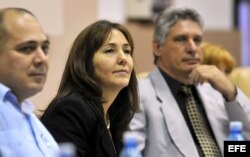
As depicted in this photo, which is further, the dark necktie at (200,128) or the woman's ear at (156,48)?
the woman's ear at (156,48)

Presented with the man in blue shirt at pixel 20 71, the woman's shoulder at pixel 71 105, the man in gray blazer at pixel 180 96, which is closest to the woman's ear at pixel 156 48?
the man in gray blazer at pixel 180 96

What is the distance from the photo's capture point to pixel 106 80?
2.13 metres

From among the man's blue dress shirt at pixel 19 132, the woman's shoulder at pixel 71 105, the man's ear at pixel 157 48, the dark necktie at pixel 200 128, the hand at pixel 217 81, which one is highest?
the man's blue dress shirt at pixel 19 132

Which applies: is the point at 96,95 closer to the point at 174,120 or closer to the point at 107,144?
the point at 107,144

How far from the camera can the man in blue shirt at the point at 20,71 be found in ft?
5.24

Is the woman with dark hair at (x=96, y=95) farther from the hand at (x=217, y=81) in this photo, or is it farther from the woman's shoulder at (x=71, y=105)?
the hand at (x=217, y=81)

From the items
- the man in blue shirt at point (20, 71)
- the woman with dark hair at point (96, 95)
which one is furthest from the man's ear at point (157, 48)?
the man in blue shirt at point (20, 71)

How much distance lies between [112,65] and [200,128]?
2.17 ft

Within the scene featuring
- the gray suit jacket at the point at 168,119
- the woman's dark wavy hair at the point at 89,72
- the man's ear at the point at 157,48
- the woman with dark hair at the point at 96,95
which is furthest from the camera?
the man's ear at the point at 157,48

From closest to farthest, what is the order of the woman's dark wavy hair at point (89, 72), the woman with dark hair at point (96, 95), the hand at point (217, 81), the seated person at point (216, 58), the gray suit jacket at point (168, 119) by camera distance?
the woman with dark hair at point (96, 95)
the woman's dark wavy hair at point (89, 72)
the gray suit jacket at point (168, 119)
the hand at point (217, 81)
the seated person at point (216, 58)

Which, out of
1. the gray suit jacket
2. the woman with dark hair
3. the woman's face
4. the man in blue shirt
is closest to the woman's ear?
the gray suit jacket

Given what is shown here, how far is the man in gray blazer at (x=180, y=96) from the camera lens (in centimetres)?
249

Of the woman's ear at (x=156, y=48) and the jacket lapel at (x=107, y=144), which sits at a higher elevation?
the woman's ear at (x=156, y=48)

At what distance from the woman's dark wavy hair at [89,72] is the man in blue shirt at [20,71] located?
0.39 metres
